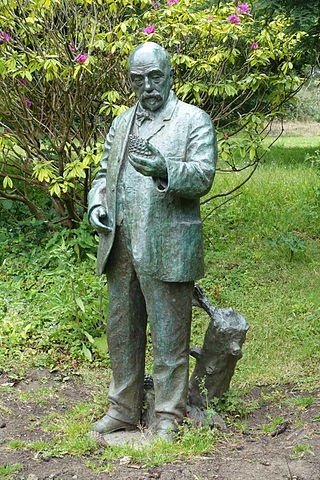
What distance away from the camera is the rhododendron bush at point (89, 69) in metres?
7.19

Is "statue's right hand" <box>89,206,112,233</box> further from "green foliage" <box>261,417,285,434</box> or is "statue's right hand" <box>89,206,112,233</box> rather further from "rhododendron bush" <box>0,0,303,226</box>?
"rhododendron bush" <box>0,0,303,226</box>

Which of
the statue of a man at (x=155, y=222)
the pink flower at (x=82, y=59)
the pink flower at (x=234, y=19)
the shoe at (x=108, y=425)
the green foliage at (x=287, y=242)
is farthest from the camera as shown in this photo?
the green foliage at (x=287, y=242)

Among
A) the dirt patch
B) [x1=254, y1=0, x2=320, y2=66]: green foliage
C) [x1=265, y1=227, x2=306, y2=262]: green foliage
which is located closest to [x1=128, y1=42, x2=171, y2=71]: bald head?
the dirt patch

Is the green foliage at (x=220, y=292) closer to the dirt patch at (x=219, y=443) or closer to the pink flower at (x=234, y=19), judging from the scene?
the dirt patch at (x=219, y=443)

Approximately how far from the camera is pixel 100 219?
4203 millimetres

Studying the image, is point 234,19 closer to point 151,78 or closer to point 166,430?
point 151,78

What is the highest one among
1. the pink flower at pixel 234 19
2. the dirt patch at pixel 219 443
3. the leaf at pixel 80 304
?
the pink flower at pixel 234 19

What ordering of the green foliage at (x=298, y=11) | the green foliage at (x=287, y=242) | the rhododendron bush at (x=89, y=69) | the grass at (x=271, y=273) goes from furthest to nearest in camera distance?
1. the green foliage at (x=298, y=11)
2. the green foliage at (x=287, y=242)
3. the rhododendron bush at (x=89, y=69)
4. the grass at (x=271, y=273)

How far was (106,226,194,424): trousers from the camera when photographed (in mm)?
4152

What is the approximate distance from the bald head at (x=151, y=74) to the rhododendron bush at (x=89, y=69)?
290cm

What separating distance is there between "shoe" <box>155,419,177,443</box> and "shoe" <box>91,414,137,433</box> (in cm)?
30

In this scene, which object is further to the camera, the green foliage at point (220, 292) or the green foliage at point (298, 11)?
the green foliage at point (298, 11)

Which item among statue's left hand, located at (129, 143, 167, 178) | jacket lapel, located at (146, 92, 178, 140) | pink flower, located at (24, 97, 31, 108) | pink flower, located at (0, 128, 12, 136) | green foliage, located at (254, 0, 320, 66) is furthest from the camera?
green foliage, located at (254, 0, 320, 66)

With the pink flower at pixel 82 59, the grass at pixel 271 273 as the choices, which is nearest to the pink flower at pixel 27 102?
the pink flower at pixel 82 59
